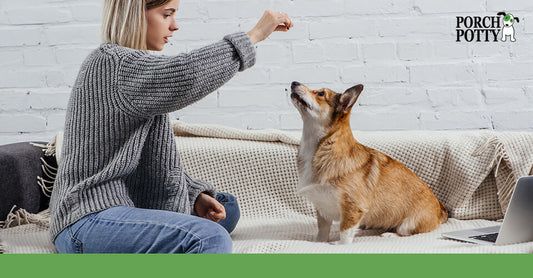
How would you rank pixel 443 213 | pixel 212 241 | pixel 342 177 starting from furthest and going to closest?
pixel 443 213 → pixel 342 177 → pixel 212 241

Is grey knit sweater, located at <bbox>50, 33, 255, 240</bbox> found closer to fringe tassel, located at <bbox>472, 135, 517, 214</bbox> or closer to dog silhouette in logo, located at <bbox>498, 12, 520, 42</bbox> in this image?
fringe tassel, located at <bbox>472, 135, 517, 214</bbox>

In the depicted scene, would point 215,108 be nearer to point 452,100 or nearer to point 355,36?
point 355,36

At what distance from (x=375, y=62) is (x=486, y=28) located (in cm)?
43

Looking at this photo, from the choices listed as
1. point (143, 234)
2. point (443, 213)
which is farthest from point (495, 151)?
point (143, 234)

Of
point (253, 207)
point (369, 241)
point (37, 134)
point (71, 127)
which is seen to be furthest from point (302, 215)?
point (37, 134)

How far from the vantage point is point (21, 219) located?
→ 1.63 m

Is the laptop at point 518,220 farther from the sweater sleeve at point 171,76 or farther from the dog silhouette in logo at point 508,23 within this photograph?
the dog silhouette in logo at point 508,23

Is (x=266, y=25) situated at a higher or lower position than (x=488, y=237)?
higher

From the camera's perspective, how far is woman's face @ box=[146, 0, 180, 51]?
4.08 ft

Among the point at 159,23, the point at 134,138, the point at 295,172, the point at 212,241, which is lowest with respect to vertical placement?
the point at 295,172

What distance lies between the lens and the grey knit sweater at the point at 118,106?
109 cm

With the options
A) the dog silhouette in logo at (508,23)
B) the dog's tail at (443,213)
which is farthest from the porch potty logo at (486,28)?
the dog's tail at (443,213)

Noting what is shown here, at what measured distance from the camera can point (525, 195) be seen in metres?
1.24

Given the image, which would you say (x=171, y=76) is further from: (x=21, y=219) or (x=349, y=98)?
(x=21, y=219)
